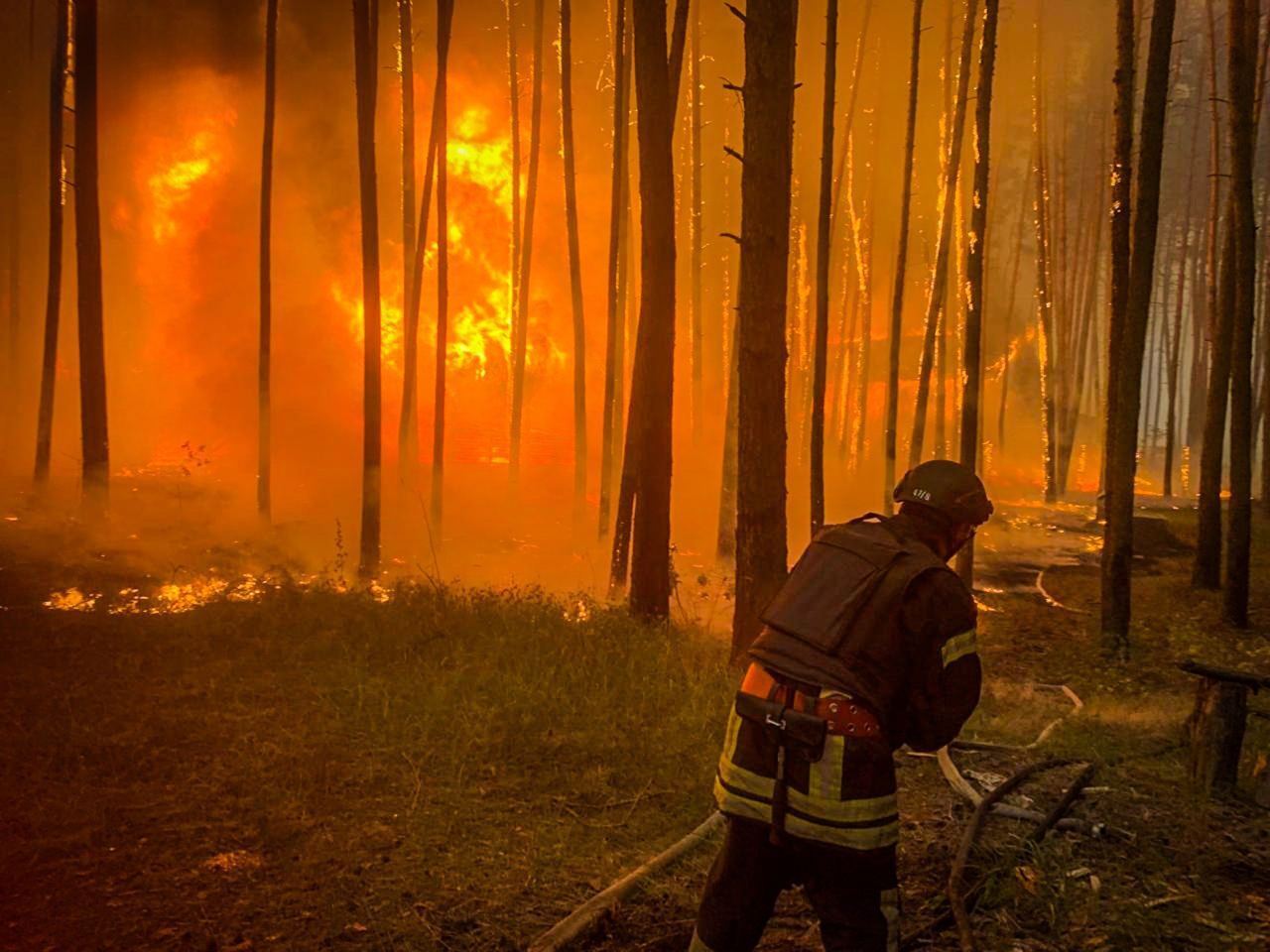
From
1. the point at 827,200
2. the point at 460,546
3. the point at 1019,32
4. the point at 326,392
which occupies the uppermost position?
the point at 1019,32

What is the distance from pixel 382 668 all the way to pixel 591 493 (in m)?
17.4

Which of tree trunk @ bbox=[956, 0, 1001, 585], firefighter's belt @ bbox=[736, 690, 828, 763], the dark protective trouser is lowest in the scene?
the dark protective trouser

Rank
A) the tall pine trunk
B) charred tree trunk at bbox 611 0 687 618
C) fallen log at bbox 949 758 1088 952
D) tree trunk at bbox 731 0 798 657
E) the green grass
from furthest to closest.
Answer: the tall pine trunk → charred tree trunk at bbox 611 0 687 618 → tree trunk at bbox 731 0 798 657 → the green grass → fallen log at bbox 949 758 1088 952

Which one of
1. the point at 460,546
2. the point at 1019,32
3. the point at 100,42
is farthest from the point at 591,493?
the point at 1019,32

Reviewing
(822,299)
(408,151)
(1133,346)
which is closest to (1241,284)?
(1133,346)

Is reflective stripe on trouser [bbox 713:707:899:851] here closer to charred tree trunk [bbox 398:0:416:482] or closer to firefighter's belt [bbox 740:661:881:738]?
firefighter's belt [bbox 740:661:881:738]

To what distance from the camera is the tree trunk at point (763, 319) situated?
7.00 meters

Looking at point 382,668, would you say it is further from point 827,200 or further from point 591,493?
point 591,493

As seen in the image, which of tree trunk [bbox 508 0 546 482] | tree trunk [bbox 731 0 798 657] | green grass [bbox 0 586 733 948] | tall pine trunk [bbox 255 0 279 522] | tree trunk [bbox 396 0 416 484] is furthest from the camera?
tree trunk [bbox 508 0 546 482]

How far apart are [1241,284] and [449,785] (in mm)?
10367

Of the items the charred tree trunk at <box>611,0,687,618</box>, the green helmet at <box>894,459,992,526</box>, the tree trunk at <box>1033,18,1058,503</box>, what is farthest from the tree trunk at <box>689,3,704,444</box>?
the green helmet at <box>894,459,992,526</box>

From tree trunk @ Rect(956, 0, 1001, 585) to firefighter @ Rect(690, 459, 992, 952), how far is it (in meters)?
9.23

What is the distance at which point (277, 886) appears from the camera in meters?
A: 4.03

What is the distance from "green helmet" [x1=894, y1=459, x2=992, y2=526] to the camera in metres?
2.66
